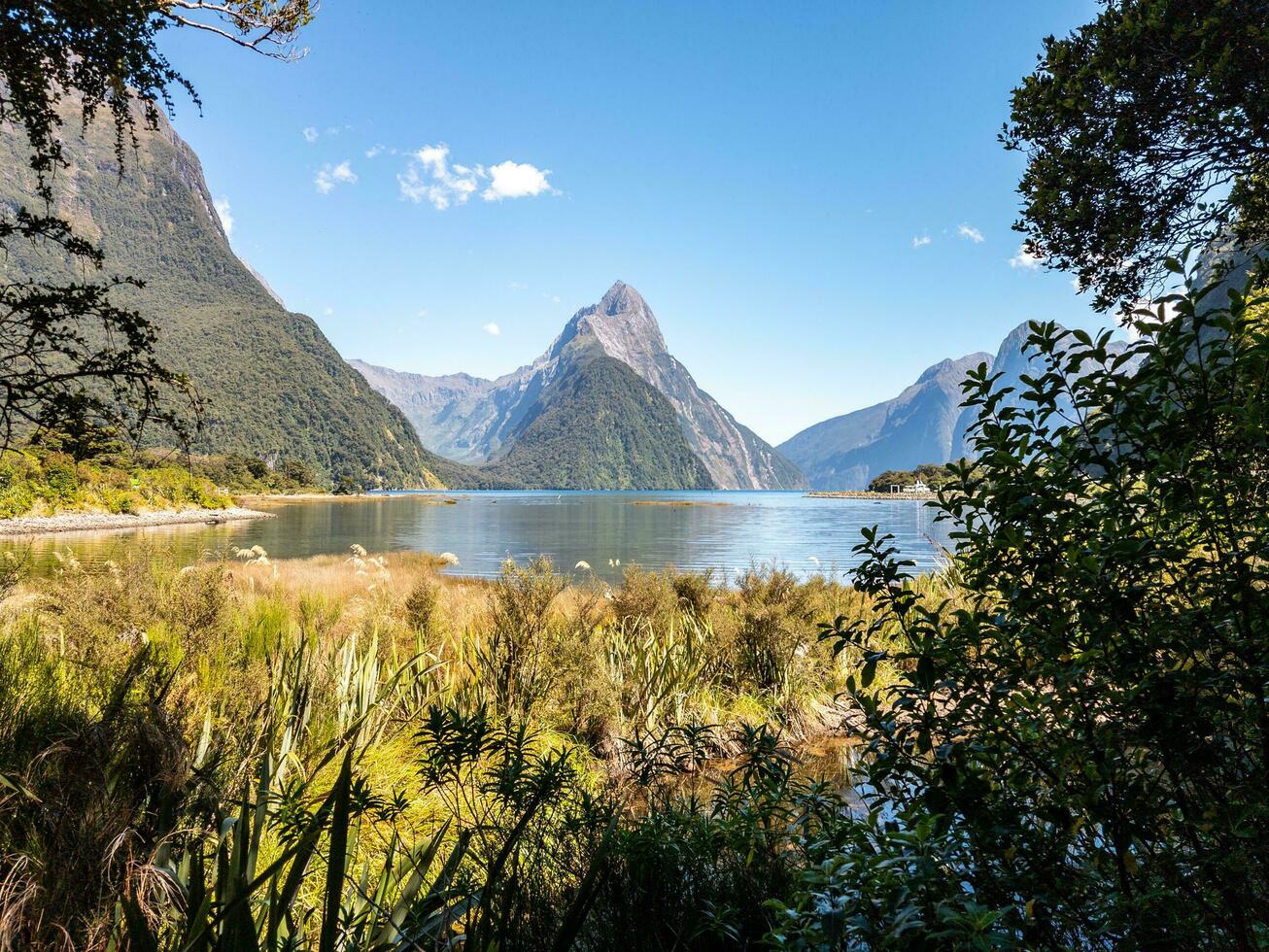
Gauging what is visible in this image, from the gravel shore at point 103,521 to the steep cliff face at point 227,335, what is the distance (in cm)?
7831

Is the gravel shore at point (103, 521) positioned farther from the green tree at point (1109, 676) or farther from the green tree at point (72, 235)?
the green tree at point (1109, 676)

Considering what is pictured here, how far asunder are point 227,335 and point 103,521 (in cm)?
12831

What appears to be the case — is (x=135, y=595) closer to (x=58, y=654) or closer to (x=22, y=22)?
(x=58, y=654)

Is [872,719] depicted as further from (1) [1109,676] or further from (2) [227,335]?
(2) [227,335]

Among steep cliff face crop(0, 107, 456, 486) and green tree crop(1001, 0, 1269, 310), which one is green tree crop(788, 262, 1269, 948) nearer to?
green tree crop(1001, 0, 1269, 310)

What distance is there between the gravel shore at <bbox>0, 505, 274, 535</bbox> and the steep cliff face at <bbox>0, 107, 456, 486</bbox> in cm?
7831

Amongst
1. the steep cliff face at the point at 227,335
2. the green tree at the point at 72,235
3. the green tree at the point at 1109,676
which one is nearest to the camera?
the green tree at the point at 1109,676

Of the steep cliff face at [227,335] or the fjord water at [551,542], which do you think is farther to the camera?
the steep cliff face at [227,335]

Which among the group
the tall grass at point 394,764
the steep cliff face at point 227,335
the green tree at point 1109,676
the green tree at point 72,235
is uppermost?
the steep cliff face at point 227,335

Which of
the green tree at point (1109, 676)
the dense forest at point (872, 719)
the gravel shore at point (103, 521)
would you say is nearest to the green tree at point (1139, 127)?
the dense forest at point (872, 719)

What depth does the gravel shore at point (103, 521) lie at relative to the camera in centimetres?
2783

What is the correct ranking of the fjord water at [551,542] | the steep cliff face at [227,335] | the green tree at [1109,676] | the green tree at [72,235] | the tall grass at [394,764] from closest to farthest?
the green tree at [1109,676], the tall grass at [394,764], the green tree at [72,235], the fjord water at [551,542], the steep cliff face at [227,335]

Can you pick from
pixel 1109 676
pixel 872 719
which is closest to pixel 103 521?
pixel 872 719

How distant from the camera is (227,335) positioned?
139 m
